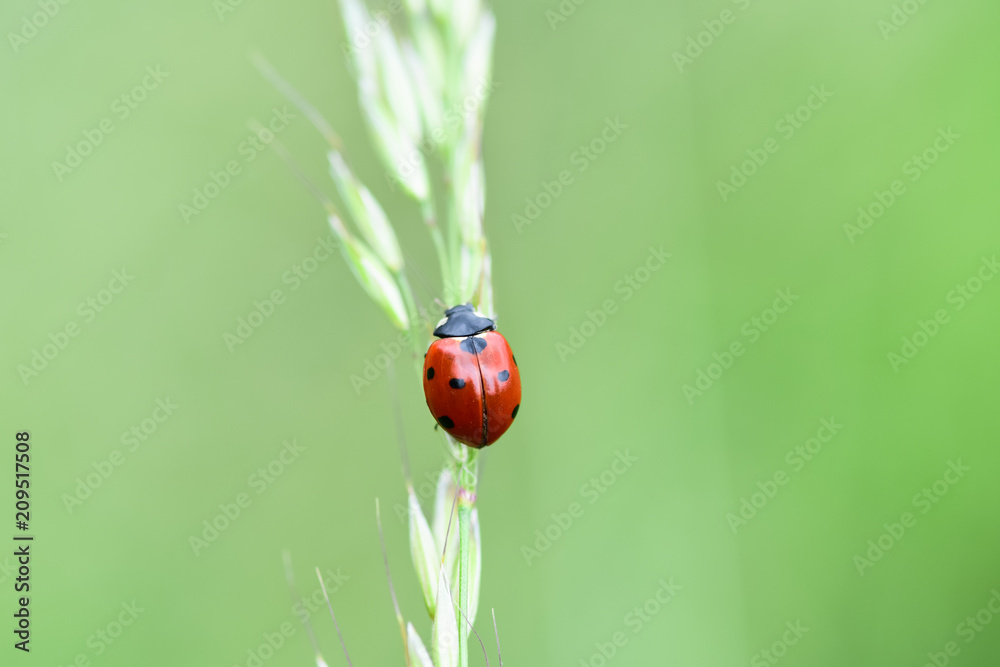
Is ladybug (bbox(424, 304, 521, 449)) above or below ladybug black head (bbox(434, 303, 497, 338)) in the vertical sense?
below

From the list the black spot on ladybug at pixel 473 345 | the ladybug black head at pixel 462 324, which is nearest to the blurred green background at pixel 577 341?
the ladybug black head at pixel 462 324

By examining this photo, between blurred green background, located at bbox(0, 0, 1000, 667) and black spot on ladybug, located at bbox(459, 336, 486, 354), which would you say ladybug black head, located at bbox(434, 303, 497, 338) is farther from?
blurred green background, located at bbox(0, 0, 1000, 667)

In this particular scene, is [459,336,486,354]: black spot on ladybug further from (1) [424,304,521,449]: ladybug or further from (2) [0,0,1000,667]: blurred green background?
(2) [0,0,1000,667]: blurred green background

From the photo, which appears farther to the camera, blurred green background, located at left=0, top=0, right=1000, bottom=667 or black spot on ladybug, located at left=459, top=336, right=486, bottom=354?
blurred green background, located at left=0, top=0, right=1000, bottom=667

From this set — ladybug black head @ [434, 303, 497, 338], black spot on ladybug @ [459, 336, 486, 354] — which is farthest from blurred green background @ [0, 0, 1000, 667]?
black spot on ladybug @ [459, 336, 486, 354]

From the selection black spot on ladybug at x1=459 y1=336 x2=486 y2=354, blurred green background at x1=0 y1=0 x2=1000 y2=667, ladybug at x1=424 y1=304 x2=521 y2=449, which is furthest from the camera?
blurred green background at x1=0 y1=0 x2=1000 y2=667

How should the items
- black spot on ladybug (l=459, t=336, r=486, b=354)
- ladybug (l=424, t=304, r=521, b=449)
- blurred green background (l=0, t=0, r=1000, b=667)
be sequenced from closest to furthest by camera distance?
ladybug (l=424, t=304, r=521, b=449), black spot on ladybug (l=459, t=336, r=486, b=354), blurred green background (l=0, t=0, r=1000, b=667)
